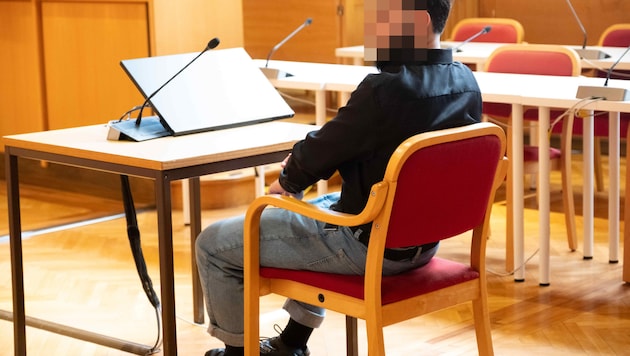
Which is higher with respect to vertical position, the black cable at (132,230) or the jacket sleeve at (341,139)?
the jacket sleeve at (341,139)

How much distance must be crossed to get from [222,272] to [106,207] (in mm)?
2939

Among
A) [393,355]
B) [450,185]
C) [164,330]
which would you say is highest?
[450,185]

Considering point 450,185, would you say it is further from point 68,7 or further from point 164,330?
point 68,7

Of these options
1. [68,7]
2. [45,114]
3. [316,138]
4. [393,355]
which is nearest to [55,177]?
[45,114]

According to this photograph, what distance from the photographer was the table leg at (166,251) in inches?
103

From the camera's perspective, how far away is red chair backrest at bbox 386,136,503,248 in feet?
7.63

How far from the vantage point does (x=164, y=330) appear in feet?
8.75

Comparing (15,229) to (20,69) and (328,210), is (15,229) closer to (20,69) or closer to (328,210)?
(328,210)

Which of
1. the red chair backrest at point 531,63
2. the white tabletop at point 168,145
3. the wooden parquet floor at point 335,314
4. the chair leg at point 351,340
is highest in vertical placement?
the red chair backrest at point 531,63

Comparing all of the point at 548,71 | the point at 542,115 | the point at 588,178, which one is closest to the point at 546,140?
the point at 542,115

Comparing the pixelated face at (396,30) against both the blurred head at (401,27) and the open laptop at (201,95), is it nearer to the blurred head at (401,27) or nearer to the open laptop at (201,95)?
the blurred head at (401,27)

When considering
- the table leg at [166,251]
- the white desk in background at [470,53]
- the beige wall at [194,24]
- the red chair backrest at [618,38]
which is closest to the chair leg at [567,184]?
the white desk in background at [470,53]

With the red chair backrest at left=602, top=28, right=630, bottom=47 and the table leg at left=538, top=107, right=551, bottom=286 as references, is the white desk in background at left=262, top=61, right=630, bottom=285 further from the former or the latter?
the red chair backrest at left=602, top=28, right=630, bottom=47

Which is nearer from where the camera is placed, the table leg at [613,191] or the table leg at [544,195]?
the table leg at [544,195]
